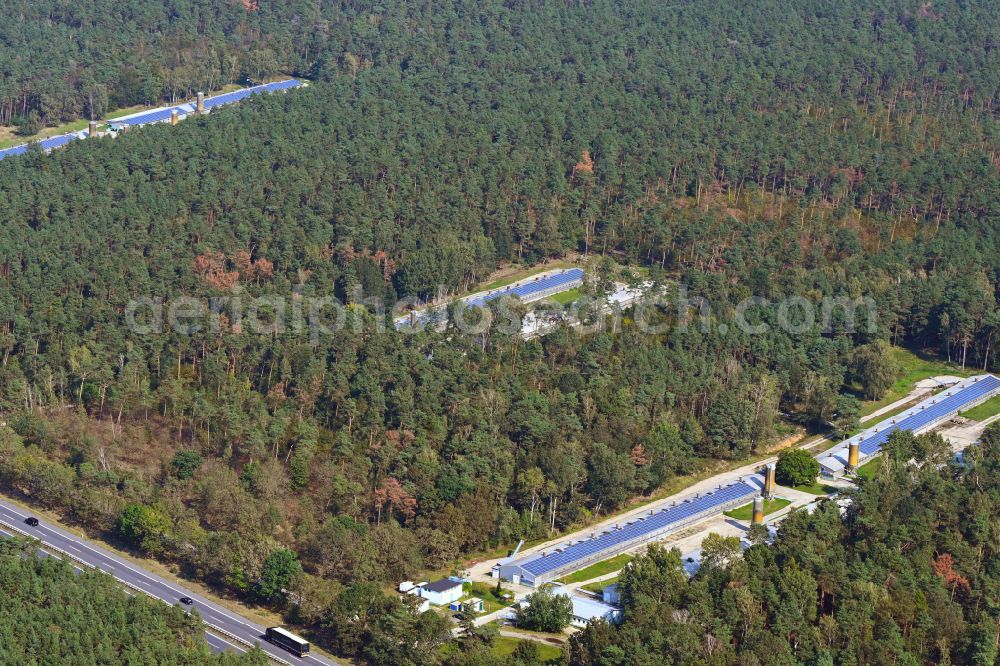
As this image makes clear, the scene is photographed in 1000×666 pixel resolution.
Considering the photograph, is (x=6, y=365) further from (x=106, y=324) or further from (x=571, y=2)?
(x=571, y=2)

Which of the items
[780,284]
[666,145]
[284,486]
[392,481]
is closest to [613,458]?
[392,481]

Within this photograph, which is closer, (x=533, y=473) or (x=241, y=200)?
(x=533, y=473)

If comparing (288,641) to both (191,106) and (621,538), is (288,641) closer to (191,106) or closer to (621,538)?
(621,538)

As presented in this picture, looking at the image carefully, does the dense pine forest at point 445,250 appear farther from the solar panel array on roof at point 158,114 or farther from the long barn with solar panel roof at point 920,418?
the long barn with solar panel roof at point 920,418

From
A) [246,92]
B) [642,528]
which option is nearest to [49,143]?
[246,92]

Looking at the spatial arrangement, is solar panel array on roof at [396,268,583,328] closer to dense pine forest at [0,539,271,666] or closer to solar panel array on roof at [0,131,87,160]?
dense pine forest at [0,539,271,666]

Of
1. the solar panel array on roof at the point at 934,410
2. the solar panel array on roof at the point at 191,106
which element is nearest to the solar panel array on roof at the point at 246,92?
the solar panel array on roof at the point at 191,106
